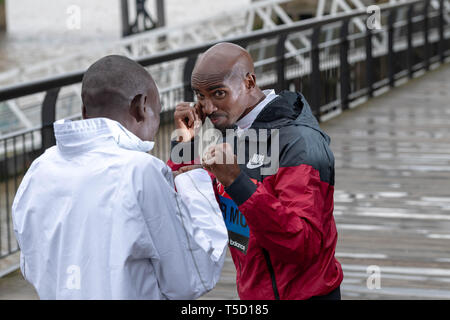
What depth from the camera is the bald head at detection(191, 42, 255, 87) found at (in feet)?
9.58

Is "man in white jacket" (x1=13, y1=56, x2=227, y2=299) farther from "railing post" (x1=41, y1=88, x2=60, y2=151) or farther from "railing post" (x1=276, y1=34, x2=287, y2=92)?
"railing post" (x1=276, y1=34, x2=287, y2=92)

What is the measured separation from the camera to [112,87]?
2.44m

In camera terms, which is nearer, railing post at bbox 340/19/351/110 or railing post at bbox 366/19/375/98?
railing post at bbox 340/19/351/110

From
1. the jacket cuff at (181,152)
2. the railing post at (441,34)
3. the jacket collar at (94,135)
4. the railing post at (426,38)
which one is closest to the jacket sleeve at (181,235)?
the jacket collar at (94,135)

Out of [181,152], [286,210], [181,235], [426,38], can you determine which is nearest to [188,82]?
[181,152]

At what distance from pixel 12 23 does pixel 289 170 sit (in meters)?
60.8

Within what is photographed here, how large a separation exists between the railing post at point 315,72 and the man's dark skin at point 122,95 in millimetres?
8724

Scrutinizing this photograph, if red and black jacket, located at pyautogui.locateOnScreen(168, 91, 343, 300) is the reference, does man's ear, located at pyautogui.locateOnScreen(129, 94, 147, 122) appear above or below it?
above

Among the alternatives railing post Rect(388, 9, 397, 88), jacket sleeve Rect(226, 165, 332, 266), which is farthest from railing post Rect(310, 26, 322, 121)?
jacket sleeve Rect(226, 165, 332, 266)

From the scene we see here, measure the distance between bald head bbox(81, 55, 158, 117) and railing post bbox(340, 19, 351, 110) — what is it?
31.8 ft

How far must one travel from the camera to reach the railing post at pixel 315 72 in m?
11.1

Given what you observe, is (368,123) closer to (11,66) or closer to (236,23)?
(236,23)

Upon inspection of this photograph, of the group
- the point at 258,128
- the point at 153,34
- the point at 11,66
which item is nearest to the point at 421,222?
the point at 258,128

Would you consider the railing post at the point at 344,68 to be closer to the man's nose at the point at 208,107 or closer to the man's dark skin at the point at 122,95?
the man's nose at the point at 208,107
